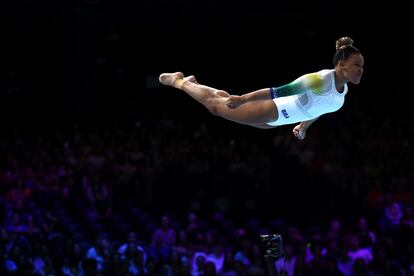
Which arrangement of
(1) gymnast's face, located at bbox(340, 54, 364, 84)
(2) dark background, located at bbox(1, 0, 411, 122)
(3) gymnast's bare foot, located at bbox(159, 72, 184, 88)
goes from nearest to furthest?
(1) gymnast's face, located at bbox(340, 54, 364, 84), (3) gymnast's bare foot, located at bbox(159, 72, 184, 88), (2) dark background, located at bbox(1, 0, 411, 122)

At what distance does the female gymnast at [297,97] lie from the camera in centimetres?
750

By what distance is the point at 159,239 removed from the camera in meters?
A: 13.0

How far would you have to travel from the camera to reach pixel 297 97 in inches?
303

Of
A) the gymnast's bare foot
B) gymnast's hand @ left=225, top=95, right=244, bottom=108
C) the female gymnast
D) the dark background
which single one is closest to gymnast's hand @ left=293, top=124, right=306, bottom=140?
the female gymnast

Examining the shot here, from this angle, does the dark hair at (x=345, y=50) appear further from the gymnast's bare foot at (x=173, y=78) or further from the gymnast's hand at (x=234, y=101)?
the gymnast's bare foot at (x=173, y=78)

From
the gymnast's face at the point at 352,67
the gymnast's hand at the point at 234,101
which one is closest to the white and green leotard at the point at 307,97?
the gymnast's face at the point at 352,67

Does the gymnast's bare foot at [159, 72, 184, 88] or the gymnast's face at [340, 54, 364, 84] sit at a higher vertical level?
the gymnast's bare foot at [159, 72, 184, 88]

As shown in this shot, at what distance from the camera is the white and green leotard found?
7.50 m

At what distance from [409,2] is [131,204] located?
917 centimetres

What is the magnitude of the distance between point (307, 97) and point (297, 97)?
115mm

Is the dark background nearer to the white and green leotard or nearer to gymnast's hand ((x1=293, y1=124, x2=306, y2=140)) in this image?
gymnast's hand ((x1=293, y1=124, x2=306, y2=140))

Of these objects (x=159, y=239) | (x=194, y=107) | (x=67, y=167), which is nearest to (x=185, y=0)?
(x=194, y=107)

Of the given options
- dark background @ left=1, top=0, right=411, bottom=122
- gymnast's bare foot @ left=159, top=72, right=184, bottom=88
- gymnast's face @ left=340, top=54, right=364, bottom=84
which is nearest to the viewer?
gymnast's face @ left=340, top=54, right=364, bottom=84

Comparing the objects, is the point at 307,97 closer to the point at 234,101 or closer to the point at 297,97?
the point at 297,97
